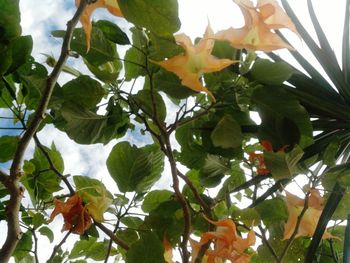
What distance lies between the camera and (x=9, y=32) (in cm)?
94

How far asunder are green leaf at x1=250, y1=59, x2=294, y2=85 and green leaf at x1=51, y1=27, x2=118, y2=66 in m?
0.33

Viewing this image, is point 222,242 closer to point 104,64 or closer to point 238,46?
point 238,46

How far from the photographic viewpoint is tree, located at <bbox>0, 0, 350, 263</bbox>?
672 mm

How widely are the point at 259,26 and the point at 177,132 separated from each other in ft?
2.33

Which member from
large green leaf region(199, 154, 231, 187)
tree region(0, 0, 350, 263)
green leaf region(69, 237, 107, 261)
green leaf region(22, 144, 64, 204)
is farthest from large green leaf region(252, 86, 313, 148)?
green leaf region(69, 237, 107, 261)

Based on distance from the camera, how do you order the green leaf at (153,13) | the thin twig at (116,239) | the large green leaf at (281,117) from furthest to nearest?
the large green leaf at (281,117) < the thin twig at (116,239) < the green leaf at (153,13)

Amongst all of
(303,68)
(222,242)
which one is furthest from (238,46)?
Result: (303,68)

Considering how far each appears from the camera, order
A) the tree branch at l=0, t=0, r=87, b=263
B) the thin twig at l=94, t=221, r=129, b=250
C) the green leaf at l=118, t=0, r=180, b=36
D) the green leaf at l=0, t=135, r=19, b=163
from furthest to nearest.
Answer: the green leaf at l=0, t=135, r=19, b=163 → the thin twig at l=94, t=221, r=129, b=250 → the tree branch at l=0, t=0, r=87, b=263 → the green leaf at l=118, t=0, r=180, b=36

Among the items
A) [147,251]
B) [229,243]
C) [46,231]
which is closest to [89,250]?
[46,231]

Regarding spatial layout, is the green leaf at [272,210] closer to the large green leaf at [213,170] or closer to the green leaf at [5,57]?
the large green leaf at [213,170]

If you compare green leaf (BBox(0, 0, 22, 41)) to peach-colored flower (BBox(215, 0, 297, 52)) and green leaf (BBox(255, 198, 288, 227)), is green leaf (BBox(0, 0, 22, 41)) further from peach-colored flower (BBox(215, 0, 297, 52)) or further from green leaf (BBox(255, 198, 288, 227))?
green leaf (BBox(255, 198, 288, 227))

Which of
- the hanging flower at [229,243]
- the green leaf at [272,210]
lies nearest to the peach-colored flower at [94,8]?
the hanging flower at [229,243]

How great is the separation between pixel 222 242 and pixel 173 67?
0.30 meters

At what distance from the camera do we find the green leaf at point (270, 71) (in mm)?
922
